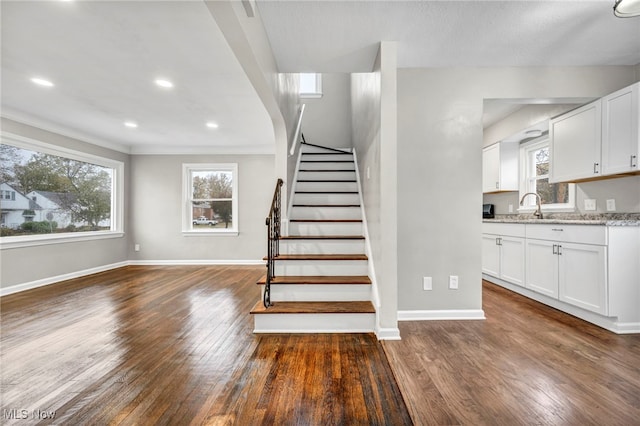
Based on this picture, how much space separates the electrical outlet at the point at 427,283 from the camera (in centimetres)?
282

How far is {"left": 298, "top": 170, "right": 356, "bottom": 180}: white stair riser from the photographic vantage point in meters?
4.74

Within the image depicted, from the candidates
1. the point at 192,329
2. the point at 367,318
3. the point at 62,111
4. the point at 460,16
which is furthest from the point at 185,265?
the point at 460,16

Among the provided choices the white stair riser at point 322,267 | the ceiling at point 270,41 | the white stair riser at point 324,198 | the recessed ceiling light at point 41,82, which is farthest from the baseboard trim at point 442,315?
the recessed ceiling light at point 41,82

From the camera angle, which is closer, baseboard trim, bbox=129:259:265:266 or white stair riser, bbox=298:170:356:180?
white stair riser, bbox=298:170:356:180

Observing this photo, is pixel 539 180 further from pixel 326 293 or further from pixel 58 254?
pixel 58 254

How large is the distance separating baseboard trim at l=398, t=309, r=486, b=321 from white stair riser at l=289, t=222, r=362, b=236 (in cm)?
115

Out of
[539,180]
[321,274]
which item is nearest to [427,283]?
[321,274]

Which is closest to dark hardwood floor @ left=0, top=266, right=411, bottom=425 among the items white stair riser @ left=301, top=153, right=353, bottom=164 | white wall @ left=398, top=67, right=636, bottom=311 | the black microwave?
white wall @ left=398, top=67, right=636, bottom=311

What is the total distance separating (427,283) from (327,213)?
1.63m

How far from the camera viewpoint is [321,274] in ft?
9.80

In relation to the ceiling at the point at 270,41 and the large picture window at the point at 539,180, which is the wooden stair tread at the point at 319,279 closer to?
the ceiling at the point at 270,41

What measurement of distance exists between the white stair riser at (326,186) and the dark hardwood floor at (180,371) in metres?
2.05

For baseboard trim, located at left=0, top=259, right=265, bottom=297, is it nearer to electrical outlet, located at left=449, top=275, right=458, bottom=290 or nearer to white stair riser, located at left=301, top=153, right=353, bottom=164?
white stair riser, located at left=301, top=153, right=353, bottom=164

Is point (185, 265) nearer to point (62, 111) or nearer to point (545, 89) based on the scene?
point (62, 111)
